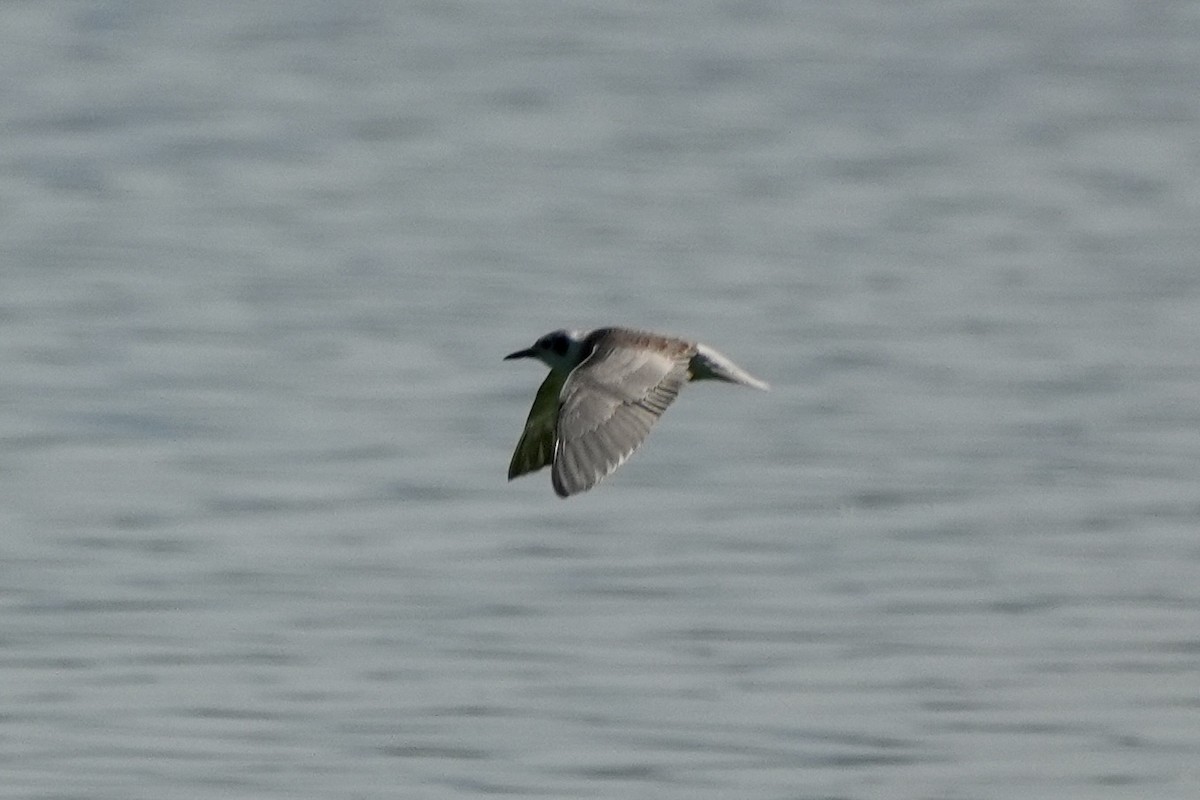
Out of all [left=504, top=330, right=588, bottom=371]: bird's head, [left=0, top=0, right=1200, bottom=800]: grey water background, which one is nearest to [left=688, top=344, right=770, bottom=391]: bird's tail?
[left=504, top=330, right=588, bottom=371]: bird's head

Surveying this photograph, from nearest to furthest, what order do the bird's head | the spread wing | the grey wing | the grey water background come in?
1. the grey wing
2. the bird's head
3. the spread wing
4. the grey water background

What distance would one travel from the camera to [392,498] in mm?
11688

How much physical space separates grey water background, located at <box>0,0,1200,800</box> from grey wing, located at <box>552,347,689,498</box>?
1103mm

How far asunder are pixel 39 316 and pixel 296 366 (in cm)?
158

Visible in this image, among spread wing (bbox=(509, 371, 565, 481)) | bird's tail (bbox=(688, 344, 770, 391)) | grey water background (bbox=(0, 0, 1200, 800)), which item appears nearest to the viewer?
bird's tail (bbox=(688, 344, 770, 391))

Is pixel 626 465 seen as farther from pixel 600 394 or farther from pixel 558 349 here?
pixel 600 394

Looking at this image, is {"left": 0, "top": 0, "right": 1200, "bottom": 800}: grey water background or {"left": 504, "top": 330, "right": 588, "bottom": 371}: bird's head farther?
{"left": 0, "top": 0, "right": 1200, "bottom": 800}: grey water background

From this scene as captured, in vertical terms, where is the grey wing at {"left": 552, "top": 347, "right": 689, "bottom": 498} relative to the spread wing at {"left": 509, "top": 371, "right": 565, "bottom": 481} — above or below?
above

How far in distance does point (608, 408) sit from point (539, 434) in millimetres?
1045

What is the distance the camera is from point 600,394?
26.4ft

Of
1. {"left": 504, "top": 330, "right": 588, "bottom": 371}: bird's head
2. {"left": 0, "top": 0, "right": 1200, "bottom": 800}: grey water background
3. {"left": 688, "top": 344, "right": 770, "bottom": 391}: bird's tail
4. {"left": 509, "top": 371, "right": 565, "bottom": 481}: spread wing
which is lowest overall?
{"left": 0, "top": 0, "right": 1200, "bottom": 800}: grey water background

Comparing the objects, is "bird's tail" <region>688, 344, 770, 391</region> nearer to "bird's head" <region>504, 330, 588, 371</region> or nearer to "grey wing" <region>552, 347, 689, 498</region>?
"grey wing" <region>552, 347, 689, 498</region>

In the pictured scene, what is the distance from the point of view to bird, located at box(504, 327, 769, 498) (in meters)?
7.68

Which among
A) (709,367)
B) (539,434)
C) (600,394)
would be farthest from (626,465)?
(600,394)
